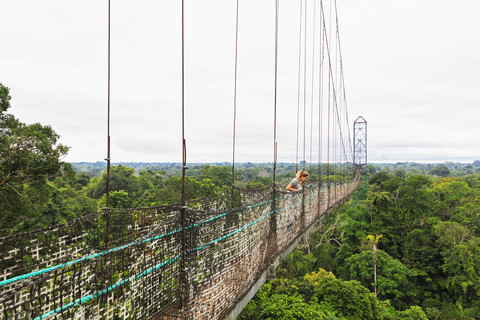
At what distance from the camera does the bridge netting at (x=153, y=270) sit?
1.42 m

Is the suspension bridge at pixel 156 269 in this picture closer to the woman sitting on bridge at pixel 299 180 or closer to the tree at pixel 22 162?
the woman sitting on bridge at pixel 299 180

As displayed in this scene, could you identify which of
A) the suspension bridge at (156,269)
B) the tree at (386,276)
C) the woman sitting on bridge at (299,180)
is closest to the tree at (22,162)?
the suspension bridge at (156,269)

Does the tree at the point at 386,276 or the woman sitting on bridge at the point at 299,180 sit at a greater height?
the woman sitting on bridge at the point at 299,180

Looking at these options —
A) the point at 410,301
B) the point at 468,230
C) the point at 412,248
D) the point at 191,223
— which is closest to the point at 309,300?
the point at 410,301

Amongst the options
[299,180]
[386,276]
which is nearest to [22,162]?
[299,180]

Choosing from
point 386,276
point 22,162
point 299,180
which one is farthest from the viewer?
point 386,276

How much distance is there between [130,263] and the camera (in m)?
1.81

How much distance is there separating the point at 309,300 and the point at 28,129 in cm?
952

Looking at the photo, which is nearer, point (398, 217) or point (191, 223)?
point (191, 223)

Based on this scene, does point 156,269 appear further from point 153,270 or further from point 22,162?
point 22,162

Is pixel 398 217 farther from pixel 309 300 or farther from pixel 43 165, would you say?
pixel 43 165

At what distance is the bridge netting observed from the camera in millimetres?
1418

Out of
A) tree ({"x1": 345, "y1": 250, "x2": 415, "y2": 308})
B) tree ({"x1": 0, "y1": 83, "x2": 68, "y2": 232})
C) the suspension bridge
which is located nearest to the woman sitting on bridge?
the suspension bridge

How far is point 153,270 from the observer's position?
178cm
